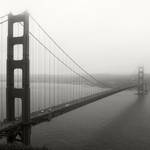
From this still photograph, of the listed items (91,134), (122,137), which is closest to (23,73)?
(91,134)

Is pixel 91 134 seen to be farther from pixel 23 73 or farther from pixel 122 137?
pixel 23 73

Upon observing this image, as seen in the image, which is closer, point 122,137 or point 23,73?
point 23,73

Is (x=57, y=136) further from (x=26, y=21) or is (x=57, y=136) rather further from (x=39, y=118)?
(x=26, y=21)

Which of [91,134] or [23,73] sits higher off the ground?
[23,73]

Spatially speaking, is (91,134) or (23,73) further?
(91,134)

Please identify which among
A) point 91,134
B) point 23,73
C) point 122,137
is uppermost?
point 23,73

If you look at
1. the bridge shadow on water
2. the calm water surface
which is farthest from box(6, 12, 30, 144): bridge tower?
the bridge shadow on water

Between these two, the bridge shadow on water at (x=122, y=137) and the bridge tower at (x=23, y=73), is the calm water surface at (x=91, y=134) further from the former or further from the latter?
the bridge tower at (x=23, y=73)

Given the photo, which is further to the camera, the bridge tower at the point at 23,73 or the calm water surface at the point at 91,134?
the calm water surface at the point at 91,134

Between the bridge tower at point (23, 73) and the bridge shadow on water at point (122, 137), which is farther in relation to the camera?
the bridge shadow on water at point (122, 137)

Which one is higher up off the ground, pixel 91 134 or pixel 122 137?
pixel 91 134

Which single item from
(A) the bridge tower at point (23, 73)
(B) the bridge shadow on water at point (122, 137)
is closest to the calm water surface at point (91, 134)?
(B) the bridge shadow on water at point (122, 137)

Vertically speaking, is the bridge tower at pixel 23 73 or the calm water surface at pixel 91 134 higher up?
the bridge tower at pixel 23 73
